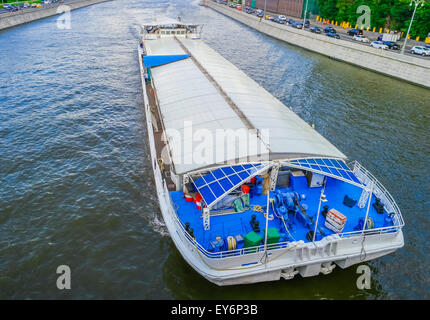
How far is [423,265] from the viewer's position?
1853cm

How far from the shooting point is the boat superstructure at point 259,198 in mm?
15383

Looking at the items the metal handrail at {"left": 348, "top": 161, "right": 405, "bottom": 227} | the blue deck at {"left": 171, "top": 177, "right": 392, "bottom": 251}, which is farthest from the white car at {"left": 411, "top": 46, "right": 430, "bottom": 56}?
the blue deck at {"left": 171, "top": 177, "right": 392, "bottom": 251}

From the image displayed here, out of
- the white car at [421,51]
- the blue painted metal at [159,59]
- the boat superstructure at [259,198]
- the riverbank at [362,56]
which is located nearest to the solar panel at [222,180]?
the boat superstructure at [259,198]

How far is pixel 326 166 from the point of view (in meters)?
19.0

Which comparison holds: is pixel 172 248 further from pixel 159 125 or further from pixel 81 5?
pixel 81 5

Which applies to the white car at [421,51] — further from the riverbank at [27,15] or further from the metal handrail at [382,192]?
the riverbank at [27,15]

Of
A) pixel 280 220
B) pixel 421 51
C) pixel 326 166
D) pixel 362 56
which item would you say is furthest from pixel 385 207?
pixel 421 51

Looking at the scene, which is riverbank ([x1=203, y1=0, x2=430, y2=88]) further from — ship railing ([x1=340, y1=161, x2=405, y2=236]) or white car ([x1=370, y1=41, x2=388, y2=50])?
ship railing ([x1=340, y1=161, x2=405, y2=236])

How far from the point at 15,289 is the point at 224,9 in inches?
5780

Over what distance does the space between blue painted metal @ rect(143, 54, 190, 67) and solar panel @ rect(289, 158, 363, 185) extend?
934 inches

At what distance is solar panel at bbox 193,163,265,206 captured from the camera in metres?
16.8

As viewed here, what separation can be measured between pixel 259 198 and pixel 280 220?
2.44 metres

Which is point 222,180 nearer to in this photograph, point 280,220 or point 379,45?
point 280,220
